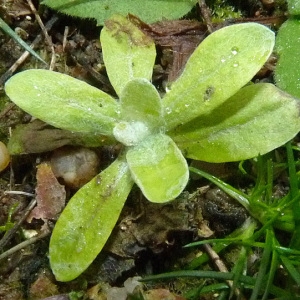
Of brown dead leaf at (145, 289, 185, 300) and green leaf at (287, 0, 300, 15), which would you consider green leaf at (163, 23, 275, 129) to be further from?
brown dead leaf at (145, 289, 185, 300)

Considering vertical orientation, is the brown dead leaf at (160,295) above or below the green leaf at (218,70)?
below

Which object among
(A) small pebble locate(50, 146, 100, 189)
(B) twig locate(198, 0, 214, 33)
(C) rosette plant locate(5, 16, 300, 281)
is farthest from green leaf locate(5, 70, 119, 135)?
(B) twig locate(198, 0, 214, 33)

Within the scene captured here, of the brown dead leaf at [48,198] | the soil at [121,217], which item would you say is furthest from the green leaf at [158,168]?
the brown dead leaf at [48,198]

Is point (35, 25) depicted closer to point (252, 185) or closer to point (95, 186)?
point (95, 186)

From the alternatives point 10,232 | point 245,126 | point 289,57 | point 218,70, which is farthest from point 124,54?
point 10,232

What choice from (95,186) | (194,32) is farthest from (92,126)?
(194,32)

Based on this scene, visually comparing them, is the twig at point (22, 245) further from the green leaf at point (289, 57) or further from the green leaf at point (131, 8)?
the green leaf at point (289, 57)
